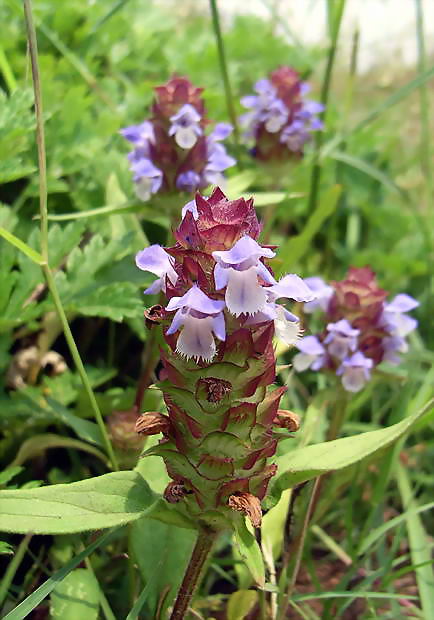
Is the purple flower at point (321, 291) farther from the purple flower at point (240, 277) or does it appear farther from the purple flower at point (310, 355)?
the purple flower at point (240, 277)

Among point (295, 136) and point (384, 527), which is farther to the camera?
point (295, 136)

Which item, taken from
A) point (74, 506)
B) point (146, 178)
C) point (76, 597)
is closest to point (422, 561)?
point (76, 597)

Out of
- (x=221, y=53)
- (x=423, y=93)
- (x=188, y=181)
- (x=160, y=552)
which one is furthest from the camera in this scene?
(x=423, y=93)

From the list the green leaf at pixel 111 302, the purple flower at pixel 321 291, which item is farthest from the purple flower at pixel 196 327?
the purple flower at pixel 321 291

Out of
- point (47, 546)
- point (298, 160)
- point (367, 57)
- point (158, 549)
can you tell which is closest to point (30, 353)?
point (47, 546)

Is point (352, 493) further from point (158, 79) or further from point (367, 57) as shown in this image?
point (367, 57)

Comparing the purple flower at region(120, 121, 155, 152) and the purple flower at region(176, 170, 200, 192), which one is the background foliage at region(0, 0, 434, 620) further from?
the purple flower at region(120, 121, 155, 152)

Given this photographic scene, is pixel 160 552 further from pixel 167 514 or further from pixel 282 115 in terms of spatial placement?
A: pixel 282 115
